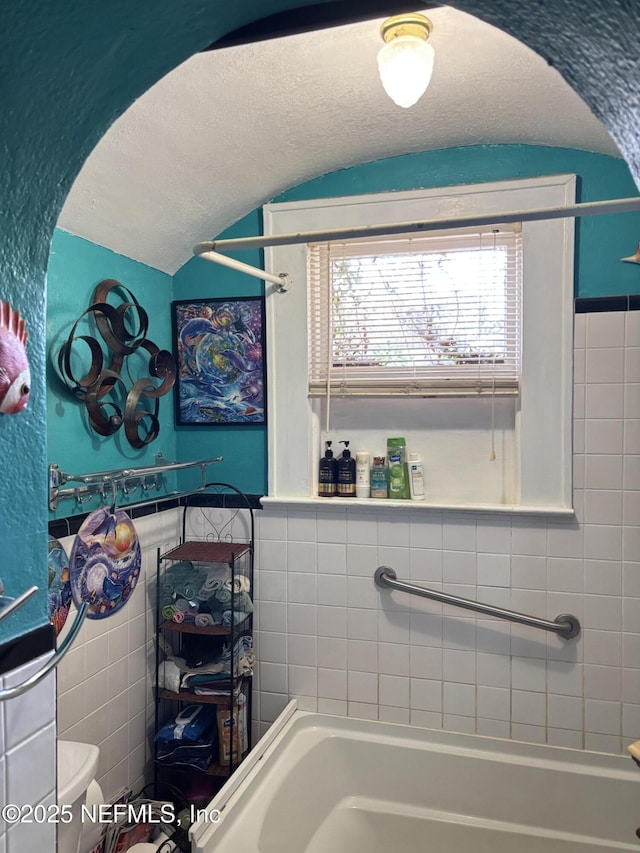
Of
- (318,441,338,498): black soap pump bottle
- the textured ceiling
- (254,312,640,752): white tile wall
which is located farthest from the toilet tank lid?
the textured ceiling

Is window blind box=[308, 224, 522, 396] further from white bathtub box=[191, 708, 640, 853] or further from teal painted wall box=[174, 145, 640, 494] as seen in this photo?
white bathtub box=[191, 708, 640, 853]

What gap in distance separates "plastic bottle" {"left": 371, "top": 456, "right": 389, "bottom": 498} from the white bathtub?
853mm

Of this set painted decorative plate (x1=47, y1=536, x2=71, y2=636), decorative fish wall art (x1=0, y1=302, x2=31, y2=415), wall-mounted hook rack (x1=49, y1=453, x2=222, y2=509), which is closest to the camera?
decorative fish wall art (x1=0, y1=302, x2=31, y2=415)

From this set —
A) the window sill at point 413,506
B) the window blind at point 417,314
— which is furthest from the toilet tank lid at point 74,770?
the window blind at point 417,314

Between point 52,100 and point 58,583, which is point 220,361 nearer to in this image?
point 58,583

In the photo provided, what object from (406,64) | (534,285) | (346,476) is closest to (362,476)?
(346,476)

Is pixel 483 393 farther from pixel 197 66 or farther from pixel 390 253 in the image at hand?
pixel 197 66

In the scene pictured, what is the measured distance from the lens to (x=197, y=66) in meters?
1.45

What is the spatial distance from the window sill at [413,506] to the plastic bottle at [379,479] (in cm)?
3

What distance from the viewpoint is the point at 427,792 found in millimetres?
2100

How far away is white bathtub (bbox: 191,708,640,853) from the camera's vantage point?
191cm

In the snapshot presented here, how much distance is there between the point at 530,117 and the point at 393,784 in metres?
2.28

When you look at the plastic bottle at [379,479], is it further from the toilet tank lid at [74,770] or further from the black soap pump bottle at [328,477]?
the toilet tank lid at [74,770]

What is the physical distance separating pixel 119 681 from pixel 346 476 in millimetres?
1073
